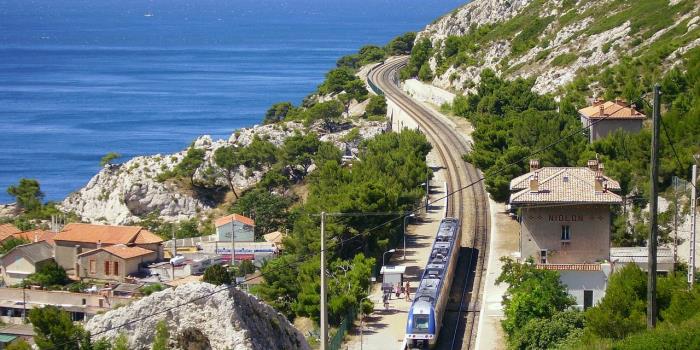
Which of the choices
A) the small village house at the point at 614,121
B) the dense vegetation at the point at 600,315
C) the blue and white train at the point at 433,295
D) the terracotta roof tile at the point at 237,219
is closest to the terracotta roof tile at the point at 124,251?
the terracotta roof tile at the point at 237,219

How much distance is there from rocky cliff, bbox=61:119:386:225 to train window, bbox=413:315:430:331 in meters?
46.3

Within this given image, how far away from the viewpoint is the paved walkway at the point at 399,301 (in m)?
35.0

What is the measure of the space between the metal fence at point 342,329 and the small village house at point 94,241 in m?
23.1

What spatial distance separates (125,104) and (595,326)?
128 m

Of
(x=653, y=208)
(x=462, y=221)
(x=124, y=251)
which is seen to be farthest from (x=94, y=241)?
(x=653, y=208)

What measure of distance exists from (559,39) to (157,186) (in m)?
35.7

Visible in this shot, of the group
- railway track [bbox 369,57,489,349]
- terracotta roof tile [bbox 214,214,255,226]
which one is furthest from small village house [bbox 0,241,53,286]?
railway track [bbox 369,57,489,349]

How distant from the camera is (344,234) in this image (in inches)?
1823

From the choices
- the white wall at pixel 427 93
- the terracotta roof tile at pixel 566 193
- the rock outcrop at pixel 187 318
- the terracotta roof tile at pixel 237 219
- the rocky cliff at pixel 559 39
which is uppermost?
the rocky cliff at pixel 559 39

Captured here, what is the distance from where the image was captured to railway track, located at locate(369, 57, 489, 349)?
36719mm

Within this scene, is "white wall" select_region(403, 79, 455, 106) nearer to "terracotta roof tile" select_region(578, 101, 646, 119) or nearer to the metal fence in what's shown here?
"terracotta roof tile" select_region(578, 101, 646, 119)

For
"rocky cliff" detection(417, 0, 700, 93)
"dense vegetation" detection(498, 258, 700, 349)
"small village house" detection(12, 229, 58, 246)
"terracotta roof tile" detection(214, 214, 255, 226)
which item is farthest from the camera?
"rocky cliff" detection(417, 0, 700, 93)

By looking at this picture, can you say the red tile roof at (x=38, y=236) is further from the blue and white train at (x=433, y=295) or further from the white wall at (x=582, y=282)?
the white wall at (x=582, y=282)

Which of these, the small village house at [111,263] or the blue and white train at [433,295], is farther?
the small village house at [111,263]
